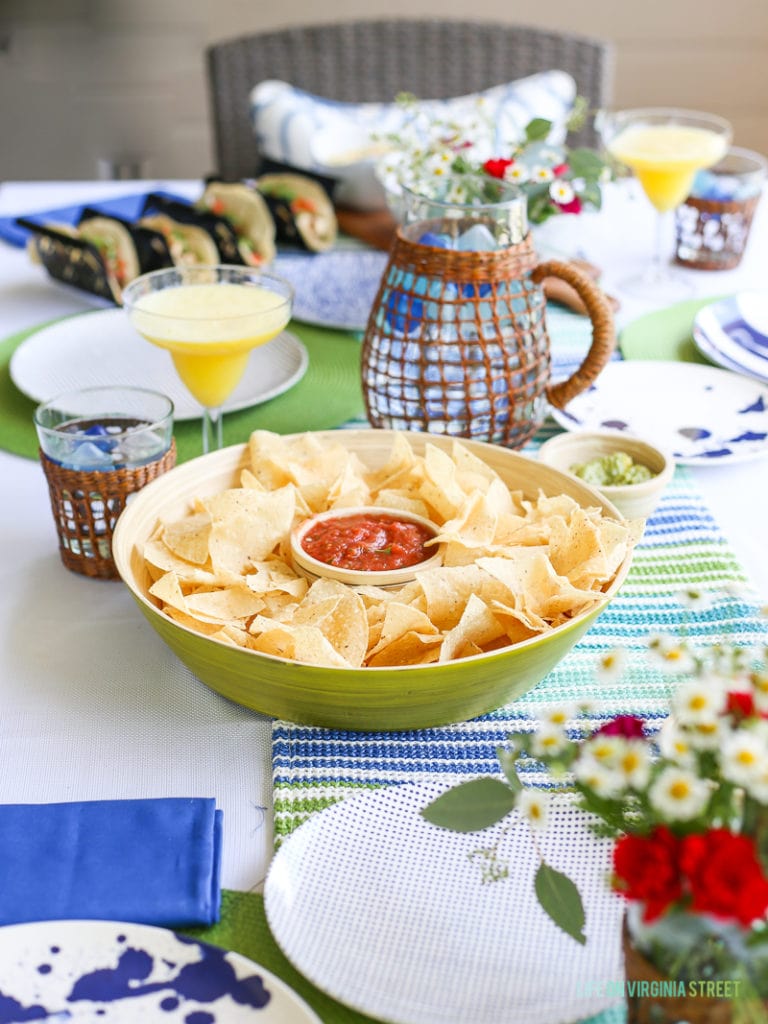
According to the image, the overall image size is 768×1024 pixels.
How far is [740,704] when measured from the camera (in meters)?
0.58

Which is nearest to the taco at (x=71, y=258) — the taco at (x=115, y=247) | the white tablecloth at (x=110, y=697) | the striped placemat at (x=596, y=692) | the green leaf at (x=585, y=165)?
the taco at (x=115, y=247)

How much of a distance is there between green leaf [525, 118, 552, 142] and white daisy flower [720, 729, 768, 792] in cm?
123

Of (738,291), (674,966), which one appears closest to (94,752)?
(674,966)

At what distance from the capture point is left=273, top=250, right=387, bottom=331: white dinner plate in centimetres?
178

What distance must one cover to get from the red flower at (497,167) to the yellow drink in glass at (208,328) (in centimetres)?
34

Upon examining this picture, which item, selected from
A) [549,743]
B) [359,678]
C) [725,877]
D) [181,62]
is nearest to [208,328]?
[359,678]

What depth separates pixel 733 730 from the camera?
1.88ft

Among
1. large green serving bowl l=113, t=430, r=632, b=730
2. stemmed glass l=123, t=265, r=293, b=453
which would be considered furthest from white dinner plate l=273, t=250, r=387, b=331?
large green serving bowl l=113, t=430, r=632, b=730

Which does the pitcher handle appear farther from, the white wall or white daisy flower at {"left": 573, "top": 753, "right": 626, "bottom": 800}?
the white wall

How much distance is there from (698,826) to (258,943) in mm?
356

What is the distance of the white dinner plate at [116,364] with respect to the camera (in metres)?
1.58

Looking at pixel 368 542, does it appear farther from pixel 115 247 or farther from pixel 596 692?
pixel 115 247

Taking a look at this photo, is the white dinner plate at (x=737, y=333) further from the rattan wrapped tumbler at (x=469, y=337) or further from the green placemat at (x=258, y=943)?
the green placemat at (x=258, y=943)

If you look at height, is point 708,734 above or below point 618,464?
above
